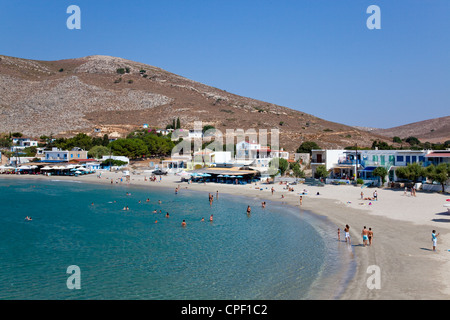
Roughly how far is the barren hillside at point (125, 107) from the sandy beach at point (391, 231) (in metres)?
51.8

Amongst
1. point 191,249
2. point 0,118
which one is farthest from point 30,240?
point 0,118

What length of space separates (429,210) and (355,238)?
10745 millimetres

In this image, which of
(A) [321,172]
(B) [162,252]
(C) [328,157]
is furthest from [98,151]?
(B) [162,252]

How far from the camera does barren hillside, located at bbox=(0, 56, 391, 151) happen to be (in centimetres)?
11825

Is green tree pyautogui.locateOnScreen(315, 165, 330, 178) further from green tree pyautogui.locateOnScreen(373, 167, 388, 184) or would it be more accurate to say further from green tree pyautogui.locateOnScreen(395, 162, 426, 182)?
green tree pyautogui.locateOnScreen(395, 162, 426, 182)

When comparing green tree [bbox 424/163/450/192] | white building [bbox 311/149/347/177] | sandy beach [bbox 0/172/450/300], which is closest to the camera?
sandy beach [bbox 0/172/450/300]

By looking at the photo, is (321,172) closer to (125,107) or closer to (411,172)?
(411,172)

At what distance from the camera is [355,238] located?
77.3 ft

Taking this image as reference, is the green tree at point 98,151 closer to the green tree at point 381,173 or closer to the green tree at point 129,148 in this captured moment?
the green tree at point 129,148

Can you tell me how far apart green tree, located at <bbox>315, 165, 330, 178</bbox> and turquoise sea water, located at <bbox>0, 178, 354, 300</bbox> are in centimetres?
1448

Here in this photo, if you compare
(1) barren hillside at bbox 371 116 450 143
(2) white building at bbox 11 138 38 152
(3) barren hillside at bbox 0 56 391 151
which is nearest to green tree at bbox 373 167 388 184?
(3) barren hillside at bbox 0 56 391 151

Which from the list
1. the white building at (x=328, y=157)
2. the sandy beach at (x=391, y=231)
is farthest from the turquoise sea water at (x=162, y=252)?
the white building at (x=328, y=157)

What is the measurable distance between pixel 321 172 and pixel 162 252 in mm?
33475

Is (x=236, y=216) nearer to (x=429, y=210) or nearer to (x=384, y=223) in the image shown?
(x=384, y=223)
